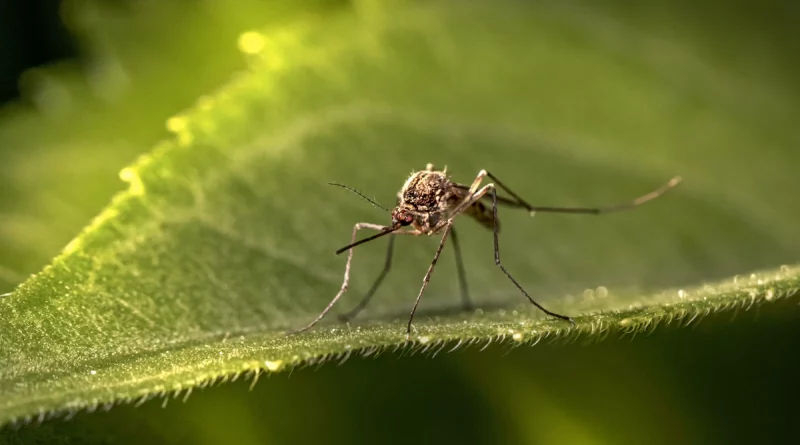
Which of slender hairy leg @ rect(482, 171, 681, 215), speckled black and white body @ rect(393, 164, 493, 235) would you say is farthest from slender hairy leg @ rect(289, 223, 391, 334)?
slender hairy leg @ rect(482, 171, 681, 215)

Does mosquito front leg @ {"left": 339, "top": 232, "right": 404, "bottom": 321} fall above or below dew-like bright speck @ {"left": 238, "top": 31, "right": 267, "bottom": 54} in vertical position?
below

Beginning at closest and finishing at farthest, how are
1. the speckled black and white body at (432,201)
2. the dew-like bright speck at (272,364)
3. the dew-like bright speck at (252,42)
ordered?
the dew-like bright speck at (272,364) < the dew-like bright speck at (252,42) < the speckled black and white body at (432,201)

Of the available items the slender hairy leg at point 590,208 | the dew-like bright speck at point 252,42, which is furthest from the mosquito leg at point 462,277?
the dew-like bright speck at point 252,42

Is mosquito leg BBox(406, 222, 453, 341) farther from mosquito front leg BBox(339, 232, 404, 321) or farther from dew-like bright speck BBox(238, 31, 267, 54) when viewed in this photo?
dew-like bright speck BBox(238, 31, 267, 54)

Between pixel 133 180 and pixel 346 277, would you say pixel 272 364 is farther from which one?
pixel 346 277

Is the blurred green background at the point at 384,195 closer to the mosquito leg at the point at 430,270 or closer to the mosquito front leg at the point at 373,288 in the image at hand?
the mosquito leg at the point at 430,270

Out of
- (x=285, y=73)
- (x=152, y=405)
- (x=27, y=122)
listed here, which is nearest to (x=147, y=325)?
(x=152, y=405)

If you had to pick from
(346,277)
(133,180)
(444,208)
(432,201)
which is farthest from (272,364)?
(444,208)
